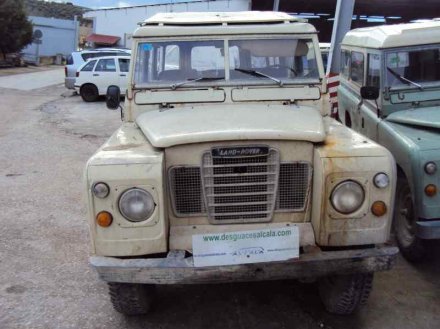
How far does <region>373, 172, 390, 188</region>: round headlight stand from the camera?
3270mm

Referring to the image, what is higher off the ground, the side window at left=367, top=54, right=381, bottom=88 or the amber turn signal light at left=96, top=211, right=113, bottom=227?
the side window at left=367, top=54, right=381, bottom=88

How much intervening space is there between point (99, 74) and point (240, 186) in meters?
15.7

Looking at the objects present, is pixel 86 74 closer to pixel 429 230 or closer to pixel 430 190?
pixel 430 190

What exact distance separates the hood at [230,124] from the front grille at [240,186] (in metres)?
0.14

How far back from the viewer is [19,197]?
685cm

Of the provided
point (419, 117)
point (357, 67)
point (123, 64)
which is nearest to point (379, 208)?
point (419, 117)

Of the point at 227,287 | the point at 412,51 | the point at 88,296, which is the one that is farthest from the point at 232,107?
the point at 412,51

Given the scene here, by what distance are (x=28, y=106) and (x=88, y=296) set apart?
14.6 meters

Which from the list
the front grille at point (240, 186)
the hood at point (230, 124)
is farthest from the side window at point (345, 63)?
the front grille at point (240, 186)

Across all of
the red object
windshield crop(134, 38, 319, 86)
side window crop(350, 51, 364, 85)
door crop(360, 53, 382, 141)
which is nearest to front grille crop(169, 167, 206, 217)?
windshield crop(134, 38, 319, 86)

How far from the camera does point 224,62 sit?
444 cm

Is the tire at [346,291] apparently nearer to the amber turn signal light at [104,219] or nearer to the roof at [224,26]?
the amber turn signal light at [104,219]

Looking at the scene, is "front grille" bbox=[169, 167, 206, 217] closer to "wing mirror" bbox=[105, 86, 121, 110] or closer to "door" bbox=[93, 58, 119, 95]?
"wing mirror" bbox=[105, 86, 121, 110]

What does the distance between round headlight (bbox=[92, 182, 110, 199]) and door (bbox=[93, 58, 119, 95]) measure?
15.4m
